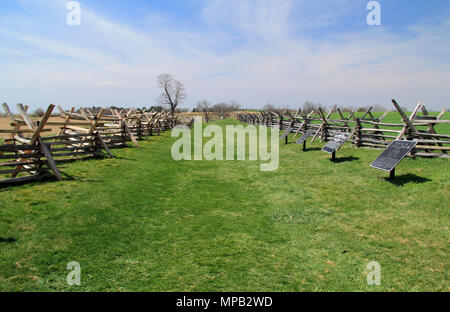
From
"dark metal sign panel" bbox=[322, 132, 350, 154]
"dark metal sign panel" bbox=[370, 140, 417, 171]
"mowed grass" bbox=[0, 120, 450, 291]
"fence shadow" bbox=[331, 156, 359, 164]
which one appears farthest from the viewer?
"fence shadow" bbox=[331, 156, 359, 164]

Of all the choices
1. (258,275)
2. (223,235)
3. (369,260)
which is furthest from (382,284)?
(223,235)

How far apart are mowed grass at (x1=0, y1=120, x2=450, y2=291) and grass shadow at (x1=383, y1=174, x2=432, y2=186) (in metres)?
0.05

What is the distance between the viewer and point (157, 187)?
8.95m

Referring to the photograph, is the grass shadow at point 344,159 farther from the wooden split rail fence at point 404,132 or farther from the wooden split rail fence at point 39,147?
the wooden split rail fence at point 39,147

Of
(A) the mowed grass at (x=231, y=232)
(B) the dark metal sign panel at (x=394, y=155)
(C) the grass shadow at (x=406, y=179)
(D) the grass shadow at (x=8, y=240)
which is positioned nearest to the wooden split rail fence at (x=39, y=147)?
(A) the mowed grass at (x=231, y=232)

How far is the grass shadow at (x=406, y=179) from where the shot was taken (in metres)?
7.45

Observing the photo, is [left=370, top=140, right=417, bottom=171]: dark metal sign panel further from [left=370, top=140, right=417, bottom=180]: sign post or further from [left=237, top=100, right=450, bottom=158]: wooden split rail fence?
[left=237, top=100, right=450, bottom=158]: wooden split rail fence

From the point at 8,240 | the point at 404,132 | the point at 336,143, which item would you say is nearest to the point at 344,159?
the point at 336,143

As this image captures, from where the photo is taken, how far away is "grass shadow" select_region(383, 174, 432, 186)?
745 cm

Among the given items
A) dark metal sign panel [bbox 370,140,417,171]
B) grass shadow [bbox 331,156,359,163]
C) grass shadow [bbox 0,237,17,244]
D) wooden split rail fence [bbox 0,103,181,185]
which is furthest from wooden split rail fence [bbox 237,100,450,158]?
wooden split rail fence [bbox 0,103,181,185]

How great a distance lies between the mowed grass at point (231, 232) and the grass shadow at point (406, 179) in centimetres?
5

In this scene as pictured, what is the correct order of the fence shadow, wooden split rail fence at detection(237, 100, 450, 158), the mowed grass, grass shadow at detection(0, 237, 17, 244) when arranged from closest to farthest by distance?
1. the mowed grass
2. grass shadow at detection(0, 237, 17, 244)
3. wooden split rail fence at detection(237, 100, 450, 158)
4. the fence shadow

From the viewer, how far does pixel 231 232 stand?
579 centimetres

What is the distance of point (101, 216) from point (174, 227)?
176cm
